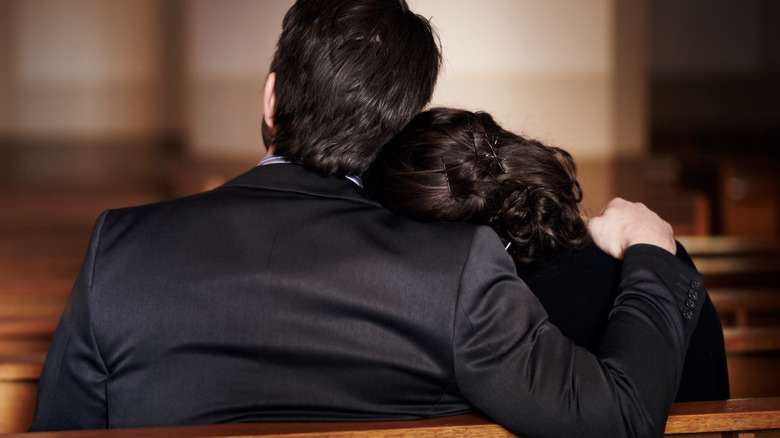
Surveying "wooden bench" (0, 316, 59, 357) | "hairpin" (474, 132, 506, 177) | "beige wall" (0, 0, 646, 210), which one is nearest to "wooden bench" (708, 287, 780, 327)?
"beige wall" (0, 0, 646, 210)

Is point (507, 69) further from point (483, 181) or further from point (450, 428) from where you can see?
point (450, 428)

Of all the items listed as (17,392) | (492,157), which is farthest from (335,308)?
(17,392)

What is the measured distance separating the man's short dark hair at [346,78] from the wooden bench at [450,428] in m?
0.37

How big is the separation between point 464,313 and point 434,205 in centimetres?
18

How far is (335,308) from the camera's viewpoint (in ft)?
3.60

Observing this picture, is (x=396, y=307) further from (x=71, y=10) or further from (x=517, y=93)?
(x=71, y=10)

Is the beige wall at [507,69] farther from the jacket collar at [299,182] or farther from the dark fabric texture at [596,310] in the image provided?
the jacket collar at [299,182]

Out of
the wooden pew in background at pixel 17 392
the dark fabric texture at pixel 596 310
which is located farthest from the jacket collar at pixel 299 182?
the wooden pew in background at pixel 17 392

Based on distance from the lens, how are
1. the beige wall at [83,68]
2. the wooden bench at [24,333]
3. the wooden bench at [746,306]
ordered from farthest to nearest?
the beige wall at [83,68] → the wooden bench at [746,306] → the wooden bench at [24,333]

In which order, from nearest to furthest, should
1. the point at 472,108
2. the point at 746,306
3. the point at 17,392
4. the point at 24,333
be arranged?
the point at 17,392
the point at 24,333
the point at 746,306
the point at 472,108

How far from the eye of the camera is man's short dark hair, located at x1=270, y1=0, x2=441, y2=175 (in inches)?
45.7

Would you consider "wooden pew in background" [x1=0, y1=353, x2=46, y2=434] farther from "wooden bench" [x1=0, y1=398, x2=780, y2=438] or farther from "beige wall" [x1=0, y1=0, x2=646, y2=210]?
"beige wall" [x1=0, y1=0, x2=646, y2=210]

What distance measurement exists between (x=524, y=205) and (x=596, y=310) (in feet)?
0.69

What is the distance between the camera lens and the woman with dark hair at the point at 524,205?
119cm
